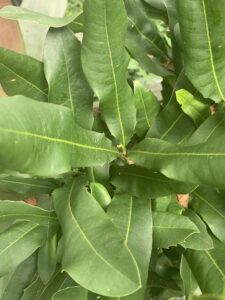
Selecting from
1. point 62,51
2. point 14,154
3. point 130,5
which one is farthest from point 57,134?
point 130,5

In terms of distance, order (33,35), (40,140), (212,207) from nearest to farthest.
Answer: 1. (40,140)
2. (212,207)
3. (33,35)

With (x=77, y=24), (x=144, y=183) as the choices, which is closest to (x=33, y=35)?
(x=77, y=24)

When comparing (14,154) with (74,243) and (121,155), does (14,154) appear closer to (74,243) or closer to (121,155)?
(74,243)

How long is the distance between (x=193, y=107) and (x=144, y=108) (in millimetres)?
82

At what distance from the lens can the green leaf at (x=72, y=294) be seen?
1.55ft

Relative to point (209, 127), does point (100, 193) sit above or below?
below

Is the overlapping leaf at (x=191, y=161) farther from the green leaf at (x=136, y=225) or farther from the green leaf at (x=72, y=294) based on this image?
the green leaf at (x=72, y=294)

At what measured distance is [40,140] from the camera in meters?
0.36

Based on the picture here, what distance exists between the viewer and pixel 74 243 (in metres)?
0.40

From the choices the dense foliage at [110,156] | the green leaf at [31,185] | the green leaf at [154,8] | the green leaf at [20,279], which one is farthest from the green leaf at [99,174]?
the green leaf at [154,8]

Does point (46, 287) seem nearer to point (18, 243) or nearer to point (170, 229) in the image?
point (18, 243)

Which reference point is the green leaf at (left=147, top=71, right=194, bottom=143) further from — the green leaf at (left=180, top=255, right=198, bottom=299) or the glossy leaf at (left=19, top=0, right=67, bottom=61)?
the glossy leaf at (left=19, top=0, right=67, bottom=61)

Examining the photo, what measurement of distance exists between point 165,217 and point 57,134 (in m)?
0.22

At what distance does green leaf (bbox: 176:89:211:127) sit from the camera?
1.67 ft
